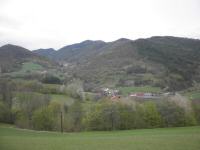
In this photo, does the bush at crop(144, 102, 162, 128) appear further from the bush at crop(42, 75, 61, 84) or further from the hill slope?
the hill slope

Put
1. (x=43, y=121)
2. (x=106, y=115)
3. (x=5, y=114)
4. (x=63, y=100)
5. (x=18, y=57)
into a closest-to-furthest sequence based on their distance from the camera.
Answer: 1. (x=106, y=115)
2. (x=43, y=121)
3. (x=5, y=114)
4. (x=63, y=100)
5. (x=18, y=57)

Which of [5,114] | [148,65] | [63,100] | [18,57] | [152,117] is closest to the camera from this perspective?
[152,117]

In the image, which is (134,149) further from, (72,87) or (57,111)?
(72,87)

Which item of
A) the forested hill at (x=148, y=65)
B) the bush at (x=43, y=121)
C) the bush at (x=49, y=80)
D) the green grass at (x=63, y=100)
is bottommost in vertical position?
the bush at (x=43, y=121)

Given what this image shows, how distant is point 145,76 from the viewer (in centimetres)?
13212

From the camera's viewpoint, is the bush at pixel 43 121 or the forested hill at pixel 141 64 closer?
the bush at pixel 43 121

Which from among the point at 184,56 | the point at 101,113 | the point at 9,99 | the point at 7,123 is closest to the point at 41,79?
the point at 9,99

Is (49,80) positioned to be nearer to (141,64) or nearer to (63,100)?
(63,100)

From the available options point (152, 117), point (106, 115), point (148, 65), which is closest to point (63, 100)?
point (106, 115)

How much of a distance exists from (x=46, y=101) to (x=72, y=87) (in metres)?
22.1

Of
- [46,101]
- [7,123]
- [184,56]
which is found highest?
[184,56]

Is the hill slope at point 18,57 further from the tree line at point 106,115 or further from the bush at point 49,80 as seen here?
the tree line at point 106,115

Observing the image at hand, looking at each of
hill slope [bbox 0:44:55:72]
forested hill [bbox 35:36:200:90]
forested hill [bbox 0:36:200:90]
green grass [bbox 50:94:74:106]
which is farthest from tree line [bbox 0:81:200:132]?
hill slope [bbox 0:44:55:72]

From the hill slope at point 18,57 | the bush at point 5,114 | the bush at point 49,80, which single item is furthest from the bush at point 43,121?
the hill slope at point 18,57
